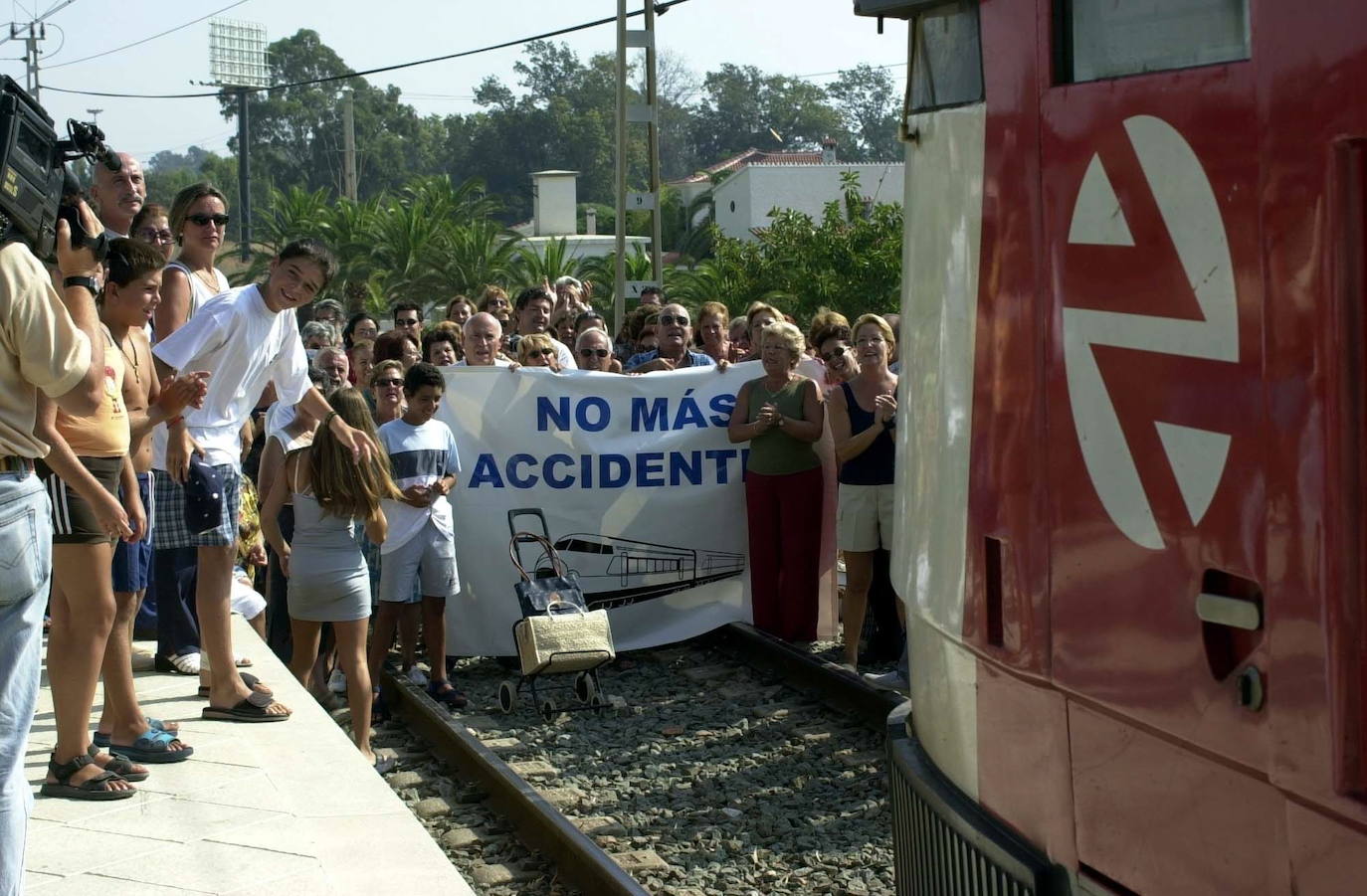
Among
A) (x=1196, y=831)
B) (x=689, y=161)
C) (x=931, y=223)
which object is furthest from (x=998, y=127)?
(x=689, y=161)

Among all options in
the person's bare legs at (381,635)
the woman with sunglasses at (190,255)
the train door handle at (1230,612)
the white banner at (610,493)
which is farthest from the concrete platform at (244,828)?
the white banner at (610,493)

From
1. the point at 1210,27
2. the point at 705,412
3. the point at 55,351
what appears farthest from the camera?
the point at 705,412

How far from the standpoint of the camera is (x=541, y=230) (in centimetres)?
8088

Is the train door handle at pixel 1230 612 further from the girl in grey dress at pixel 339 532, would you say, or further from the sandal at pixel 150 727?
the girl in grey dress at pixel 339 532

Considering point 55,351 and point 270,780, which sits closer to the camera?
point 55,351

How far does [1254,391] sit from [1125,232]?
38cm

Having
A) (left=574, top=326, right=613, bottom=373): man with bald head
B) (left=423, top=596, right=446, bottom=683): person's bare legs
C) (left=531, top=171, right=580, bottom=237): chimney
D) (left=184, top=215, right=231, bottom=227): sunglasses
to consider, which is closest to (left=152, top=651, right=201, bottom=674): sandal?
(left=423, top=596, right=446, bottom=683): person's bare legs

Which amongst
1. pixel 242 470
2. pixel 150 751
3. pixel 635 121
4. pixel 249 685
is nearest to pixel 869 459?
pixel 242 470

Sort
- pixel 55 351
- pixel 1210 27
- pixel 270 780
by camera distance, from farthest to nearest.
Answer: pixel 270 780 → pixel 55 351 → pixel 1210 27

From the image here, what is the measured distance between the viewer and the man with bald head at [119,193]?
25.7 ft

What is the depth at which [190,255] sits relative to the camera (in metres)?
7.17

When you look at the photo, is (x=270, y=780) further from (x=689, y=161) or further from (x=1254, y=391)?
(x=689, y=161)

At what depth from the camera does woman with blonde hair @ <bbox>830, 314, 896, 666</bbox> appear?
9188 mm

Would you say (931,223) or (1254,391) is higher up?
(931,223)
